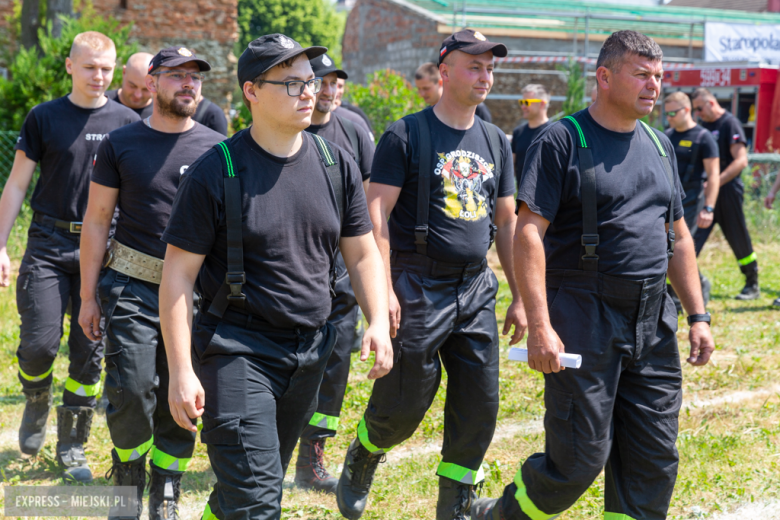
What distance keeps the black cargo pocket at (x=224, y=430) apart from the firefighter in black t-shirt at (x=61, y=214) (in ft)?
7.33

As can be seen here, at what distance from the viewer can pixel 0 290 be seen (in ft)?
28.3

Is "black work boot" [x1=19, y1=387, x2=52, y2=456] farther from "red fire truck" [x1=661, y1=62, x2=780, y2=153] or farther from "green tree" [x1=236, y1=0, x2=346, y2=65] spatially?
"green tree" [x1=236, y1=0, x2=346, y2=65]

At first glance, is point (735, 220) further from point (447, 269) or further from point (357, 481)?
point (357, 481)

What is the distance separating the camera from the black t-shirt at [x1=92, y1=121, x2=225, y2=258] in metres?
3.88

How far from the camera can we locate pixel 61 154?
4664 millimetres

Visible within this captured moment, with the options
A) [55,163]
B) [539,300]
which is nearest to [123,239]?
[55,163]

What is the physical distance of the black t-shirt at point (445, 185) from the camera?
387cm

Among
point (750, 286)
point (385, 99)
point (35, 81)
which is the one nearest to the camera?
point (750, 286)

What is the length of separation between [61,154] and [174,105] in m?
1.12

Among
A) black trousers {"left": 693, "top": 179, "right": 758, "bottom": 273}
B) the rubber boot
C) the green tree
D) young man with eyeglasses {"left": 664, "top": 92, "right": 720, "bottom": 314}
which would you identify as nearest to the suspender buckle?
young man with eyeglasses {"left": 664, "top": 92, "right": 720, "bottom": 314}

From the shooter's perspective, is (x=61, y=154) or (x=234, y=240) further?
(x=61, y=154)

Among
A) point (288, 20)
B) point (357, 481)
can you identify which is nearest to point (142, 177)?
point (357, 481)

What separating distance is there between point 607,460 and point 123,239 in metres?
2.52

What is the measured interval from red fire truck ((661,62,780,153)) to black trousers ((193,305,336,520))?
1531 centimetres
